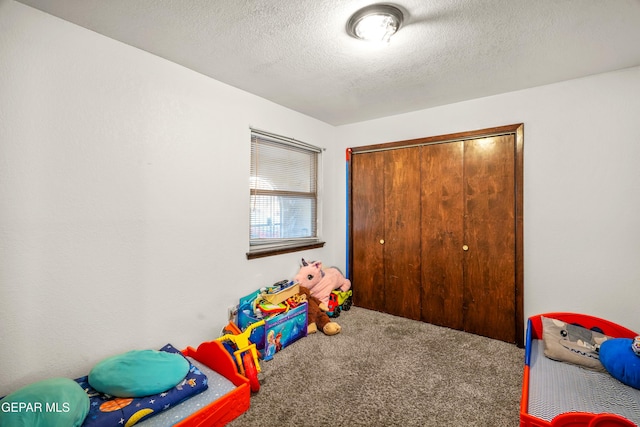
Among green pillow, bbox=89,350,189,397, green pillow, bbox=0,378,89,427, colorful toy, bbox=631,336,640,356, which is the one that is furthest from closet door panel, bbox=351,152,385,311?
green pillow, bbox=0,378,89,427

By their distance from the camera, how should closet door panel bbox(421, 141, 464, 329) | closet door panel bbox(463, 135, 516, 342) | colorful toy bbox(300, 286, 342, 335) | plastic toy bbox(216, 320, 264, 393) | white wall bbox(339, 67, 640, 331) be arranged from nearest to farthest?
1. plastic toy bbox(216, 320, 264, 393)
2. white wall bbox(339, 67, 640, 331)
3. closet door panel bbox(463, 135, 516, 342)
4. colorful toy bbox(300, 286, 342, 335)
5. closet door panel bbox(421, 141, 464, 329)

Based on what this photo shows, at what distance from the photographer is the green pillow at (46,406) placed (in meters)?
1.24

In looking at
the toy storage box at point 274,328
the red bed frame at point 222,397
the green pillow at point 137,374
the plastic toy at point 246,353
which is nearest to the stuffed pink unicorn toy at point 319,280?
the toy storage box at point 274,328

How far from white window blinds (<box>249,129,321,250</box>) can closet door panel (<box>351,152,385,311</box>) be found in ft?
1.72

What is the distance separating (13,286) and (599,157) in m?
4.04

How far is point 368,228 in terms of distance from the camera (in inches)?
136

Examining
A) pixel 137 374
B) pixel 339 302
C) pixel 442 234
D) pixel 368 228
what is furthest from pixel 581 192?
pixel 137 374

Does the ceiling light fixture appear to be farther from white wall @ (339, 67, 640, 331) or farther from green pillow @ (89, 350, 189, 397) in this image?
green pillow @ (89, 350, 189, 397)

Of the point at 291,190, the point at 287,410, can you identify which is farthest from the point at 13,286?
the point at 291,190

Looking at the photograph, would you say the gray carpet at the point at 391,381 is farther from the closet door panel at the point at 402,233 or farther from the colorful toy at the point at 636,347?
the colorful toy at the point at 636,347

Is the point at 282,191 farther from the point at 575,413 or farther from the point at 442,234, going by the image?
the point at 575,413

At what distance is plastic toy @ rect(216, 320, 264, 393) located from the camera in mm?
1873

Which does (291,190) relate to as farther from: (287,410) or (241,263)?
(287,410)

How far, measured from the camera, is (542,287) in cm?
249
